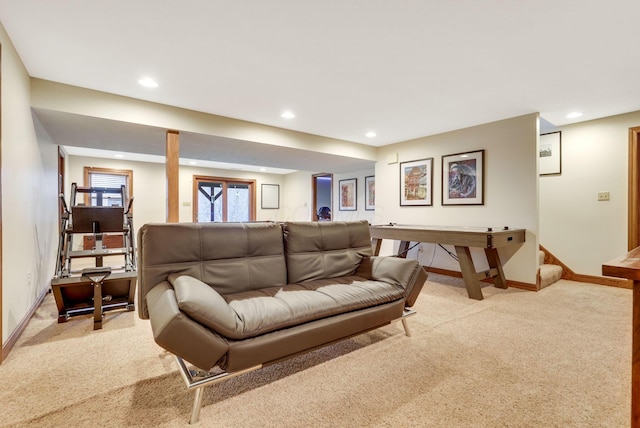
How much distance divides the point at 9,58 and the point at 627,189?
21.3 feet

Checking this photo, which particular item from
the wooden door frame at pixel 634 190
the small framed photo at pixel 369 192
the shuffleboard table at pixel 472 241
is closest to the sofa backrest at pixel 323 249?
the shuffleboard table at pixel 472 241

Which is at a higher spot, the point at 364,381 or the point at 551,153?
the point at 551,153

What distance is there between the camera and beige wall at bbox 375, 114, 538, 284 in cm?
380

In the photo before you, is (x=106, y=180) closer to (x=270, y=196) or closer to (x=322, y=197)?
(x=270, y=196)

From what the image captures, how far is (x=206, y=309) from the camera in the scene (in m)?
1.44

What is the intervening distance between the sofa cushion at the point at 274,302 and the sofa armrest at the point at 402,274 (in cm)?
7

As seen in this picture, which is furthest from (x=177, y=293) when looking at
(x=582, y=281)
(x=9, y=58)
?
(x=582, y=281)

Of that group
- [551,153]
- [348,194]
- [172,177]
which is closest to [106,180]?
[172,177]

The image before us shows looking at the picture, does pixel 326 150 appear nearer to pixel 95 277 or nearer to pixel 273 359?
pixel 95 277

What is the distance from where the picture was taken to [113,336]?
7.95 feet

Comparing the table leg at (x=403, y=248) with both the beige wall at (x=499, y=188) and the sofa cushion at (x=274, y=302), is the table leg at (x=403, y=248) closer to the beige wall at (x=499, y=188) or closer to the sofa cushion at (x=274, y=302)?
the beige wall at (x=499, y=188)

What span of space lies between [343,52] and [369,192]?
15.0ft

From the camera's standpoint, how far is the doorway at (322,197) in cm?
823

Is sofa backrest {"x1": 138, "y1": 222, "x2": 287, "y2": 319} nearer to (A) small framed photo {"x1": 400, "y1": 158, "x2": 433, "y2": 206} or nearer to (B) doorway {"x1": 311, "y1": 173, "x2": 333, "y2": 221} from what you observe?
(A) small framed photo {"x1": 400, "y1": 158, "x2": 433, "y2": 206}
